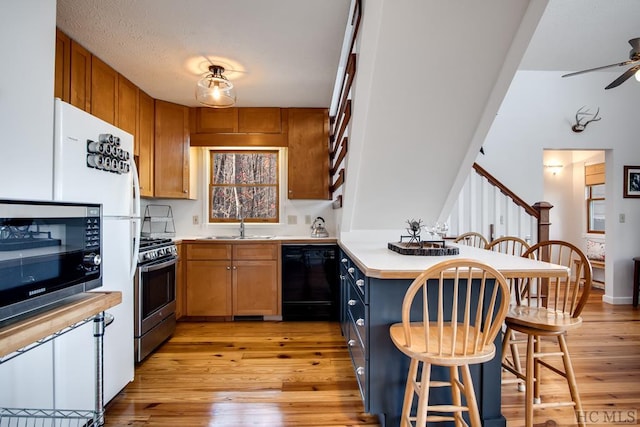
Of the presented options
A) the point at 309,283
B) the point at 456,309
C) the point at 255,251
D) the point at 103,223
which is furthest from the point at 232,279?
the point at 456,309

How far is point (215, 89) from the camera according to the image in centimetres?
261

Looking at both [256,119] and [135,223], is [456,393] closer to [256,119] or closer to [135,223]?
[135,223]

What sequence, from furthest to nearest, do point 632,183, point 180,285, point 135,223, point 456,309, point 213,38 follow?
point 632,183 < point 180,285 < point 213,38 < point 135,223 < point 456,309

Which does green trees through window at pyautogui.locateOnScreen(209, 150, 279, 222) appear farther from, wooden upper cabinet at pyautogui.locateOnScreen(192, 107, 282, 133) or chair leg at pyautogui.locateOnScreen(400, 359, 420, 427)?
chair leg at pyautogui.locateOnScreen(400, 359, 420, 427)

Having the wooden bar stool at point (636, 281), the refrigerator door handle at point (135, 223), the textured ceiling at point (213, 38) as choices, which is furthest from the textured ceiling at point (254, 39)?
the wooden bar stool at point (636, 281)

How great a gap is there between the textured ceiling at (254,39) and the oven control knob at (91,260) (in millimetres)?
1519

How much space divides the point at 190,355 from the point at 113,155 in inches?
64.0

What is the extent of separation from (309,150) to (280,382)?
2.32 metres

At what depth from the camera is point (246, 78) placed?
2828mm

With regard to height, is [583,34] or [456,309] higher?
[583,34]

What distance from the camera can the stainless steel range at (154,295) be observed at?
238 cm

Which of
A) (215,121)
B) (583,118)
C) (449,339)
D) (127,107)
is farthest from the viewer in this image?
(583,118)

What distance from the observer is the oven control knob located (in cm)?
122

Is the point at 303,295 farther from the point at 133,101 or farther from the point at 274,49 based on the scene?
the point at 133,101
